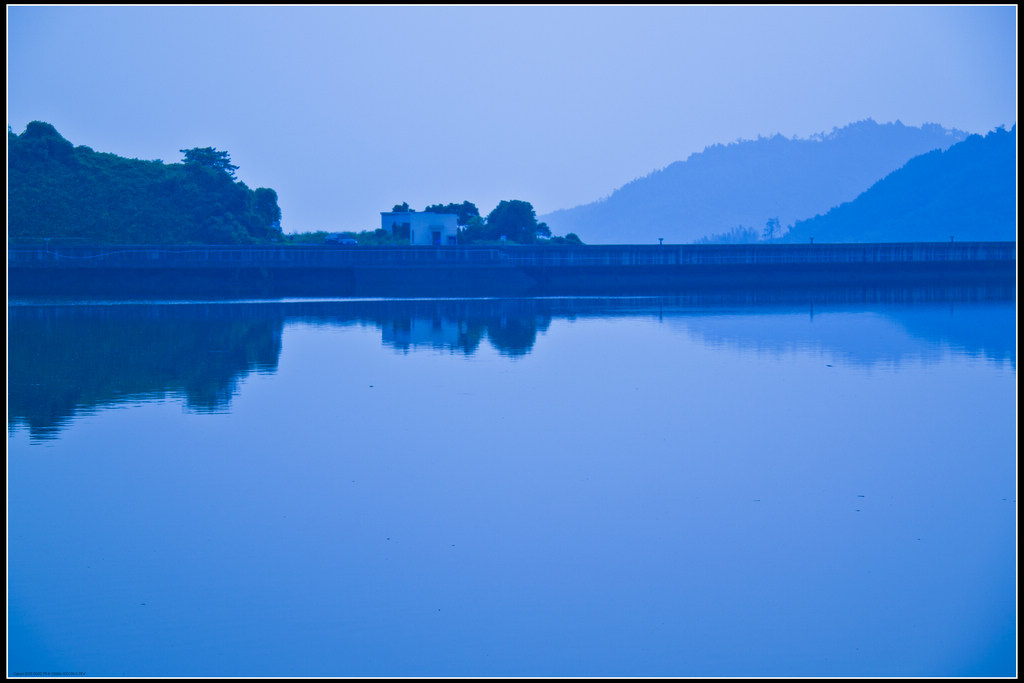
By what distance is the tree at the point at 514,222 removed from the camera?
50.1 m

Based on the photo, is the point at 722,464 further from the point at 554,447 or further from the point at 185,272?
the point at 185,272

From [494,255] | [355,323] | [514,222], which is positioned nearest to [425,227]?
[514,222]

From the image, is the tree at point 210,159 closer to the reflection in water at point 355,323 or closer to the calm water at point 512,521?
the reflection in water at point 355,323

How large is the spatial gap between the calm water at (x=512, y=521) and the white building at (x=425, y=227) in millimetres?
32178

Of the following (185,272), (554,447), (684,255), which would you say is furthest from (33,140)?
(554,447)

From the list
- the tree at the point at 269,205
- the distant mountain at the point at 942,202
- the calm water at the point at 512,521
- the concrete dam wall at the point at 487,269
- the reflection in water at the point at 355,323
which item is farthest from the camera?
the distant mountain at the point at 942,202

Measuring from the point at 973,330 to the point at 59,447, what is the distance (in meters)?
16.4

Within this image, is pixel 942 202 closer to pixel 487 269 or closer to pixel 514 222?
pixel 514 222

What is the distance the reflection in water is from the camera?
12.4 m

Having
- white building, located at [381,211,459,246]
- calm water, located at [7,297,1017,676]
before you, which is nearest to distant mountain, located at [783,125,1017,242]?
white building, located at [381,211,459,246]

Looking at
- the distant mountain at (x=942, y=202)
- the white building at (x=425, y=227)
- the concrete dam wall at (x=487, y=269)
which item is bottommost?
the concrete dam wall at (x=487, y=269)

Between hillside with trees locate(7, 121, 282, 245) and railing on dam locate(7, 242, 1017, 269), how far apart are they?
22.6ft

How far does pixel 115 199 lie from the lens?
145 ft

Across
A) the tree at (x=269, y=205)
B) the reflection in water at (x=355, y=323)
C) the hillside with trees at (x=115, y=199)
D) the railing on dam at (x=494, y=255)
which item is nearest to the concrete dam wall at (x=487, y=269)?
the railing on dam at (x=494, y=255)
